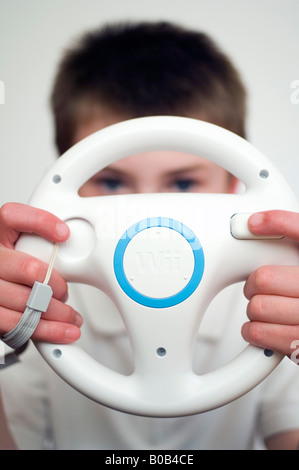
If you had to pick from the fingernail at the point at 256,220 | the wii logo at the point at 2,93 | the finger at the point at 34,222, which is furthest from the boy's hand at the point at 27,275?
the wii logo at the point at 2,93

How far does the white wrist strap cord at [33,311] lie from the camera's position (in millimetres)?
416

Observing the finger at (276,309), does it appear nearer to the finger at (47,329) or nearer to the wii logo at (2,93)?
the finger at (47,329)

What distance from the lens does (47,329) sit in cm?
44

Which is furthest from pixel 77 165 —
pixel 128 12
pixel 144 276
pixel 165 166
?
pixel 128 12

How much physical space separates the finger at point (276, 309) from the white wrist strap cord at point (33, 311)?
222mm

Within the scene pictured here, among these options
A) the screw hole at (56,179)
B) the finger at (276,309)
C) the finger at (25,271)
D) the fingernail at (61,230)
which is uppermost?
the screw hole at (56,179)

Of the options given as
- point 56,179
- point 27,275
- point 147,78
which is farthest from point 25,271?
point 147,78

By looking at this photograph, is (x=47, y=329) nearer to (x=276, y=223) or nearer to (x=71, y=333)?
(x=71, y=333)

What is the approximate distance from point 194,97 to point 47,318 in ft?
1.63

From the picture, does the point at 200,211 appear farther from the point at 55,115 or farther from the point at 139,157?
the point at 55,115

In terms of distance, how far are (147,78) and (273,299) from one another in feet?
1.61

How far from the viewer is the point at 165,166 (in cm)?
67

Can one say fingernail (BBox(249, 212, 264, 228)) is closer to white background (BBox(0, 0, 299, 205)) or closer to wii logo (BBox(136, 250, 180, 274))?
wii logo (BBox(136, 250, 180, 274))

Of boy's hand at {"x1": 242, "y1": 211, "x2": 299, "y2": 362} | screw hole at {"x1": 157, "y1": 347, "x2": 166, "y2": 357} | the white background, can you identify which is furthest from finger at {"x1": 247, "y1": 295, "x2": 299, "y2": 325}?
the white background
